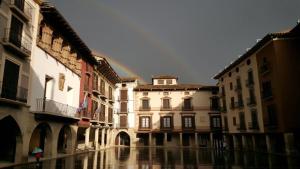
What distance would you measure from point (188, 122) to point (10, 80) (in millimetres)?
38724

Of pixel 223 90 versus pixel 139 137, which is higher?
pixel 223 90

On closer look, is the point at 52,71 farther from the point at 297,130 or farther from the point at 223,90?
the point at 223,90

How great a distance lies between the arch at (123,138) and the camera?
164 feet

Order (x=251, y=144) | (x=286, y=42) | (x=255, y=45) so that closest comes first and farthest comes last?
1. (x=286, y=42)
2. (x=255, y=45)
3. (x=251, y=144)

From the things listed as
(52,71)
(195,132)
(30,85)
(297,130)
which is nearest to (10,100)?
(30,85)

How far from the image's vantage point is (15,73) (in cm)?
Result: 1591

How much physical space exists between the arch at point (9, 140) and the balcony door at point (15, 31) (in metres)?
5.65

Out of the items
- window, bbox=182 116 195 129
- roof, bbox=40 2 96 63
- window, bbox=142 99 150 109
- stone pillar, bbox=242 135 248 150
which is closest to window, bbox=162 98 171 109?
window, bbox=142 99 150 109

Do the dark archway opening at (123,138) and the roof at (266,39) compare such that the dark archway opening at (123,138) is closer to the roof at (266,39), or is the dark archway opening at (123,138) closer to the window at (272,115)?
the roof at (266,39)

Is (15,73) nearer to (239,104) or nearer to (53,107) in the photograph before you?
(53,107)

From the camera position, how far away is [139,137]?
49.9 m

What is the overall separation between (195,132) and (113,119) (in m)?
17.3

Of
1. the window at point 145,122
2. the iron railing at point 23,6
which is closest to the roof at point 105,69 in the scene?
the window at point 145,122

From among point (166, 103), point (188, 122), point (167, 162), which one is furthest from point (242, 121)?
point (167, 162)
